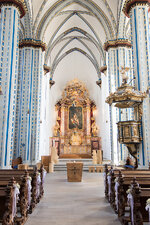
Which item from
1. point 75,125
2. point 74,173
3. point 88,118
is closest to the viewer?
point 74,173

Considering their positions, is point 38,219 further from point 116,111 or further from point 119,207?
point 116,111

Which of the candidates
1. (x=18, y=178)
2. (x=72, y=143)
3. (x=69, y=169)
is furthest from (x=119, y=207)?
(x=72, y=143)

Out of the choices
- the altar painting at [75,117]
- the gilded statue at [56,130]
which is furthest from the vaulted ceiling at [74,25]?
the gilded statue at [56,130]

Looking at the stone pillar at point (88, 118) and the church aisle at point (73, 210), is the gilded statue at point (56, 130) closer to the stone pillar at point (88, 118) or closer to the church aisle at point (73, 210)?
the stone pillar at point (88, 118)

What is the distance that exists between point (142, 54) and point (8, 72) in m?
5.87

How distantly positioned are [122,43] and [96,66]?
27.2 ft

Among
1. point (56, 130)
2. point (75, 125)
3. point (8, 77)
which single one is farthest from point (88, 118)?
point (8, 77)

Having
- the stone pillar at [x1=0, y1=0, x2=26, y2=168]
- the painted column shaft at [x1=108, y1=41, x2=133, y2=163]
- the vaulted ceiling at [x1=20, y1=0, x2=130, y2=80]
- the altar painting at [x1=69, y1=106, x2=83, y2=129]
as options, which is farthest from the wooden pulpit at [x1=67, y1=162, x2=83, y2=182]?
the altar painting at [x1=69, y1=106, x2=83, y2=129]

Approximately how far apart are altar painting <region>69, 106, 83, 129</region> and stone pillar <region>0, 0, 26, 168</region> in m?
12.7

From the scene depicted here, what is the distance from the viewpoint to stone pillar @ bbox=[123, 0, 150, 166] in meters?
8.48

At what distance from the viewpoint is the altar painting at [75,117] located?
20969 mm

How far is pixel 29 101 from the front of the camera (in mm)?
12594

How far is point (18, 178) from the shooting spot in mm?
4359

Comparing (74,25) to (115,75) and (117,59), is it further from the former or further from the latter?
(115,75)
